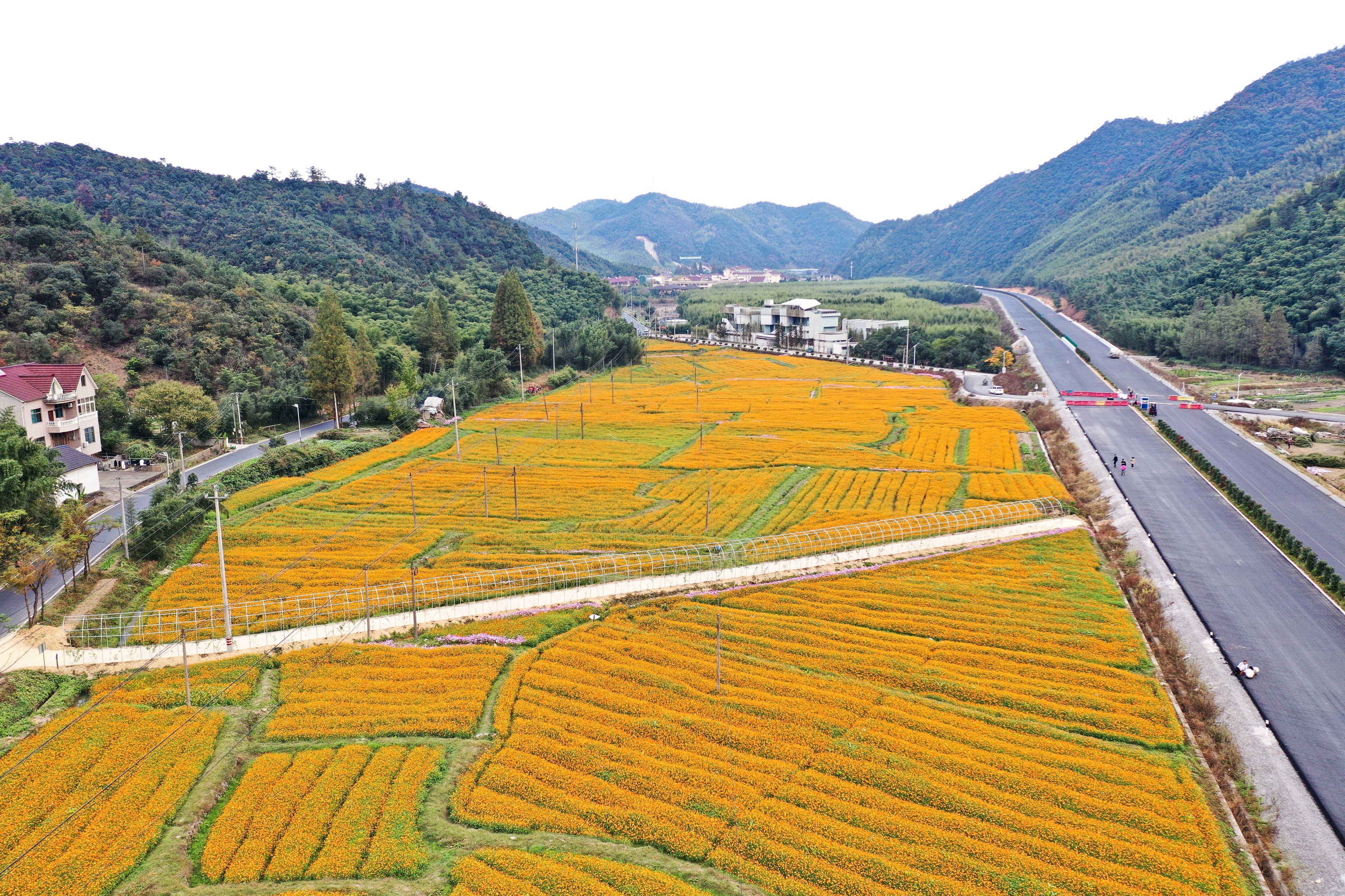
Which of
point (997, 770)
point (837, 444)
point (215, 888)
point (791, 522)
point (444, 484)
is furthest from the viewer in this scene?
point (837, 444)

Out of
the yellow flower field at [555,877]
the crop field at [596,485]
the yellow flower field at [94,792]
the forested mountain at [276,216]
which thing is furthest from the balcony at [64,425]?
the forested mountain at [276,216]

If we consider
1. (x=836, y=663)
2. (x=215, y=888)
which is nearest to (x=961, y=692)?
(x=836, y=663)

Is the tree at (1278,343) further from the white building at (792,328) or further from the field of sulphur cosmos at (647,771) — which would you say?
the field of sulphur cosmos at (647,771)

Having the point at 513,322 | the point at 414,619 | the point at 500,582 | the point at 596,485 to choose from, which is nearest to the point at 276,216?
the point at 513,322

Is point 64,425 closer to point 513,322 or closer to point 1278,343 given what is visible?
point 513,322

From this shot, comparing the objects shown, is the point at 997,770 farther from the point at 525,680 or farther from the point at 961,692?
the point at 525,680
